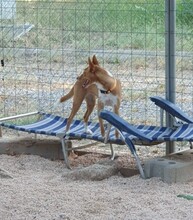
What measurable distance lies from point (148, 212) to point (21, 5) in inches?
161

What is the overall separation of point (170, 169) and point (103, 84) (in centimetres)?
121

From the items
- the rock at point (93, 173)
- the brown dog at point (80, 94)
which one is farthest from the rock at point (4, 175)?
the brown dog at point (80, 94)

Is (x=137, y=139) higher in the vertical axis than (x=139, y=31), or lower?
lower

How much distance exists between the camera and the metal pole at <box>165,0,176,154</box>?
7.10 metres

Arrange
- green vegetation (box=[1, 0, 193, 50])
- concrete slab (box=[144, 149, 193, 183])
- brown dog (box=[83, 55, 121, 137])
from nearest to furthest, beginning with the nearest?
concrete slab (box=[144, 149, 193, 183]) < brown dog (box=[83, 55, 121, 137]) < green vegetation (box=[1, 0, 193, 50])

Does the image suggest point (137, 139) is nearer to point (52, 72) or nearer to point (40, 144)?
point (40, 144)

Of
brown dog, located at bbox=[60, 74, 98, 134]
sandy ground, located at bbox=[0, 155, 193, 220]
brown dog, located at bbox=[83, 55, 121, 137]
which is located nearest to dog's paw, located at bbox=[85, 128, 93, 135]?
brown dog, located at bbox=[60, 74, 98, 134]

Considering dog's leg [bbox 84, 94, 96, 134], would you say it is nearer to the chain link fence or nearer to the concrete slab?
the chain link fence

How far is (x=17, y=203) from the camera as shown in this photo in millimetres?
5473

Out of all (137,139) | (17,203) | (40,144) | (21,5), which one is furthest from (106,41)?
(17,203)

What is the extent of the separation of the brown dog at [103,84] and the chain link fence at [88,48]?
0.74m

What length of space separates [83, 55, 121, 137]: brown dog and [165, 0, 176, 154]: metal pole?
1.76 ft

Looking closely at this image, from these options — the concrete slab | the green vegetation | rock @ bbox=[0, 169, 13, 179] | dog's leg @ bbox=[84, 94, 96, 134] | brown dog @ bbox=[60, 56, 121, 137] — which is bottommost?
rock @ bbox=[0, 169, 13, 179]

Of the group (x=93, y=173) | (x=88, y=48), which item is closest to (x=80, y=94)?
(x=93, y=173)
